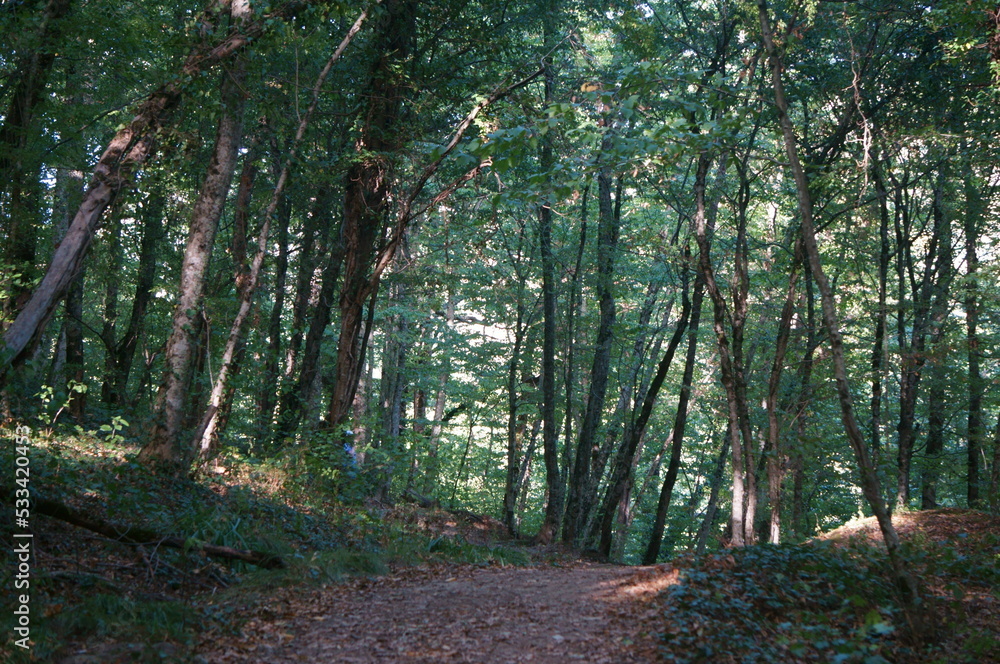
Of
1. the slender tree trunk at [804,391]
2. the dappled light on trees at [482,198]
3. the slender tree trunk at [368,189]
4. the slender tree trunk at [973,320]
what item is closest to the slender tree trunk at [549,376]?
the dappled light on trees at [482,198]

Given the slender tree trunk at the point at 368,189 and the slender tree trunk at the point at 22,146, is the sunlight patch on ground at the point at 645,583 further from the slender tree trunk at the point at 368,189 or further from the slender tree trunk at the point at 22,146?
the slender tree trunk at the point at 22,146

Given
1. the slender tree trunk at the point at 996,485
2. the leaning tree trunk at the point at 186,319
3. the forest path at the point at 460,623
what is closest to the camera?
the forest path at the point at 460,623

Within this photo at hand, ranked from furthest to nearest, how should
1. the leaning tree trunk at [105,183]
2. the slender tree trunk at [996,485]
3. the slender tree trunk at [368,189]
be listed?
the slender tree trunk at [368,189] < the slender tree trunk at [996,485] < the leaning tree trunk at [105,183]

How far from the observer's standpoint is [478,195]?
11273 mm

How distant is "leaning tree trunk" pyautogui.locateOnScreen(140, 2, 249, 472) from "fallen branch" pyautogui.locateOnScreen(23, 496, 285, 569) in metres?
2.33

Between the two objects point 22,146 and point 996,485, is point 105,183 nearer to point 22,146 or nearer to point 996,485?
point 22,146

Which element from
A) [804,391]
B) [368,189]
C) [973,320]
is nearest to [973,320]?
[973,320]

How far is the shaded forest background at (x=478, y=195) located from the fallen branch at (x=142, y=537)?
1549mm

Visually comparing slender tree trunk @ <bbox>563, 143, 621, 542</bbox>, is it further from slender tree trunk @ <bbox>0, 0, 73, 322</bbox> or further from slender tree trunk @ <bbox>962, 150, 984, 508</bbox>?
slender tree trunk @ <bbox>0, 0, 73, 322</bbox>

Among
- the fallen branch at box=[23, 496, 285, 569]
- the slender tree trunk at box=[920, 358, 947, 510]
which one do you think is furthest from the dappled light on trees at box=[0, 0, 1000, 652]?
the fallen branch at box=[23, 496, 285, 569]

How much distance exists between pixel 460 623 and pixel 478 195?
750 cm

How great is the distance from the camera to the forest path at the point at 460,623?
4.84 metres

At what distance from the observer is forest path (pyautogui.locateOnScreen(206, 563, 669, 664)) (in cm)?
484

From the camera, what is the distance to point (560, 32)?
50.7ft
